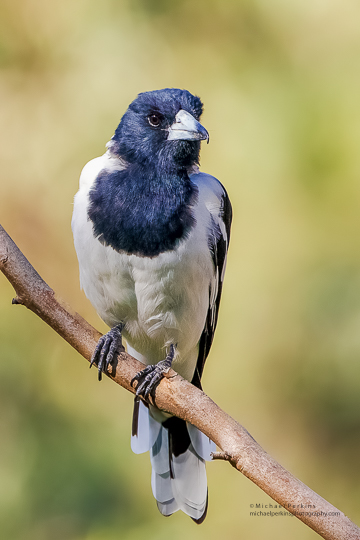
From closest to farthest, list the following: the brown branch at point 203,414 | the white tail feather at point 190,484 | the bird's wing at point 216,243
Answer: the brown branch at point 203,414
the bird's wing at point 216,243
the white tail feather at point 190,484

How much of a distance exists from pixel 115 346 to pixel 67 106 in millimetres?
1724

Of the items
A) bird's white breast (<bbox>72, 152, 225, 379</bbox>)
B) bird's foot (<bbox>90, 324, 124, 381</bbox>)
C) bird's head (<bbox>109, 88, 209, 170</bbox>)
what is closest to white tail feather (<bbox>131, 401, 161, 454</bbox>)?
bird's white breast (<bbox>72, 152, 225, 379</bbox>)

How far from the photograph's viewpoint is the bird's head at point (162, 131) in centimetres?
182

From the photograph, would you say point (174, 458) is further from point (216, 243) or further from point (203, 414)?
point (216, 243)

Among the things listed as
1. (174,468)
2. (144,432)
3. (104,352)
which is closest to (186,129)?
(104,352)

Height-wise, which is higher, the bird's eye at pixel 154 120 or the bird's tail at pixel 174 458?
the bird's eye at pixel 154 120

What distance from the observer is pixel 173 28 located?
3139mm

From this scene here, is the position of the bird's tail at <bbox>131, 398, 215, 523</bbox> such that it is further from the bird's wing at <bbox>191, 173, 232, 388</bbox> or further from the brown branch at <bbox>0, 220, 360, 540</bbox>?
the brown branch at <bbox>0, 220, 360, 540</bbox>

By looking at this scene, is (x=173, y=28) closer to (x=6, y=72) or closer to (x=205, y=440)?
(x=6, y=72)

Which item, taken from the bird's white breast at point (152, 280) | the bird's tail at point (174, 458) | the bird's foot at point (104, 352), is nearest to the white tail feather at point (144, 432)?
the bird's tail at point (174, 458)

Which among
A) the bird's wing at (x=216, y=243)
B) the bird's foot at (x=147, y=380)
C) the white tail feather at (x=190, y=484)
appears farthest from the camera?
the white tail feather at (x=190, y=484)

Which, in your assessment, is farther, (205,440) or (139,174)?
(205,440)

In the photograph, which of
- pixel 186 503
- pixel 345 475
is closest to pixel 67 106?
pixel 186 503

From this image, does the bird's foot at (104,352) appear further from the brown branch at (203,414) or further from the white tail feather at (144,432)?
the white tail feather at (144,432)
